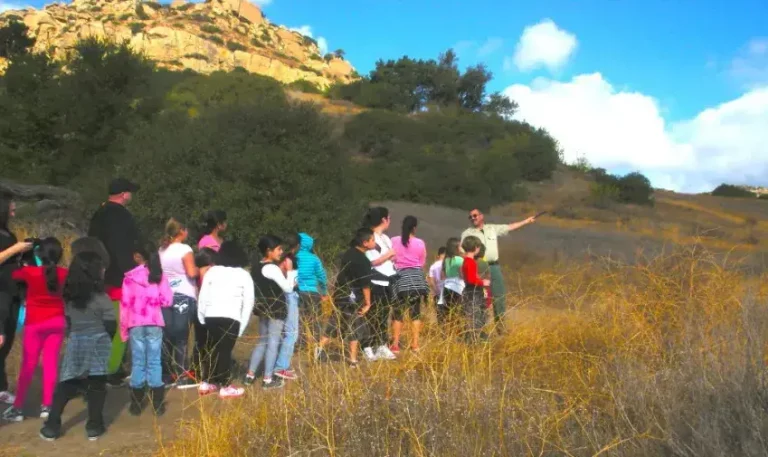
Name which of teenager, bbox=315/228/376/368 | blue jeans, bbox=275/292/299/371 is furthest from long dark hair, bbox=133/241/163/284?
teenager, bbox=315/228/376/368

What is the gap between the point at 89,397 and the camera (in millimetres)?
5574

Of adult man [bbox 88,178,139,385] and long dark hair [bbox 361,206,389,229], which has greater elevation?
long dark hair [bbox 361,206,389,229]

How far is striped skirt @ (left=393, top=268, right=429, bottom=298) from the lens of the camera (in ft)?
27.3

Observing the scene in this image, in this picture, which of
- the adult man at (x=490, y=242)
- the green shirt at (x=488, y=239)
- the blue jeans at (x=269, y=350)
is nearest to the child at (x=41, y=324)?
the blue jeans at (x=269, y=350)

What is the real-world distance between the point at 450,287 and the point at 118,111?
21075 mm

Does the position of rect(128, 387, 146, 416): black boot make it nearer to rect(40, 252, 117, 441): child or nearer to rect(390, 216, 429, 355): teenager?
rect(40, 252, 117, 441): child

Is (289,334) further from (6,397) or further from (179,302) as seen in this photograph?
(6,397)

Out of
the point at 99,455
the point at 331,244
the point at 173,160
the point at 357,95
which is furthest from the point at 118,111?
the point at 357,95

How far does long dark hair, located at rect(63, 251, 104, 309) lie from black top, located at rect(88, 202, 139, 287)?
63 centimetres

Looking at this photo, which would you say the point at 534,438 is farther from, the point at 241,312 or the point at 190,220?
the point at 190,220

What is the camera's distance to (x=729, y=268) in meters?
7.48

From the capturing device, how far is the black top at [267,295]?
7000mm

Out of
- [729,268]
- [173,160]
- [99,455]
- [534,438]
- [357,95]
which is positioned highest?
[357,95]

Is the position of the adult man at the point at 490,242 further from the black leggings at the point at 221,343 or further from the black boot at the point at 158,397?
the black boot at the point at 158,397
